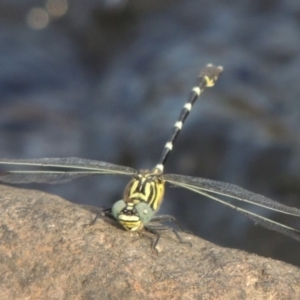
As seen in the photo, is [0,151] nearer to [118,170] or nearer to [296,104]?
[296,104]

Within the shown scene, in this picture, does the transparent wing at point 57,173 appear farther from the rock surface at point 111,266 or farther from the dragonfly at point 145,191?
the rock surface at point 111,266

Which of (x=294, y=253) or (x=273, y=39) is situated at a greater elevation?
(x=273, y=39)

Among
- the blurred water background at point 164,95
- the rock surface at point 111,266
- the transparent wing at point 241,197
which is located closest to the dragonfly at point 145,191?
the transparent wing at point 241,197

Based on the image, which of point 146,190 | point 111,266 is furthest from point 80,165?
point 111,266

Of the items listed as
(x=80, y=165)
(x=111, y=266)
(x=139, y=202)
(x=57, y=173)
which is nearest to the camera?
(x=111, y=266)

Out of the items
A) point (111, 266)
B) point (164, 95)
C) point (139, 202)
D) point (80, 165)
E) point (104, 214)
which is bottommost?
point (111, 266)

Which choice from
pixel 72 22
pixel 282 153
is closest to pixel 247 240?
pixel 282 153

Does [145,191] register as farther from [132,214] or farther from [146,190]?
[132,214]

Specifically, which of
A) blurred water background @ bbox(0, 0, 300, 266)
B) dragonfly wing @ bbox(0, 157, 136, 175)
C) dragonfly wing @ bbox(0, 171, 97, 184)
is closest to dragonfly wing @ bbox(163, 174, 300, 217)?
dragonfly wing @ bbox(0, 157, 136, 175)
